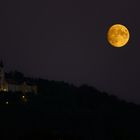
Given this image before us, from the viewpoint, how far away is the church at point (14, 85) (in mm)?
114375

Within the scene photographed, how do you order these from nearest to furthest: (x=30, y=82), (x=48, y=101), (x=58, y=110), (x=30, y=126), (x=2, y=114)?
(x=30, y=126) → (x=2, y=114) → (x=58, y=110) → (x=48, y=101) → (x=30, y=82)

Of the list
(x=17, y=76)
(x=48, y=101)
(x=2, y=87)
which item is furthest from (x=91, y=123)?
(x=17, y=76)

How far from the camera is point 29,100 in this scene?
100m

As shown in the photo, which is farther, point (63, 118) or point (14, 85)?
point (14, 85)

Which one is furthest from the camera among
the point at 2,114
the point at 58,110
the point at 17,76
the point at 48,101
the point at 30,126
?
→ the point at 17,76

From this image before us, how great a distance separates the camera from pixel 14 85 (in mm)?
118438

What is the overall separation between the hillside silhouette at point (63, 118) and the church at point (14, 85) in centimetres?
190

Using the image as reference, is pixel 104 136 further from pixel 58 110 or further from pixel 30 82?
pixel 30 82

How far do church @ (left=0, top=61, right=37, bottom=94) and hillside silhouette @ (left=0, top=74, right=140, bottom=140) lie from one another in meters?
1.90

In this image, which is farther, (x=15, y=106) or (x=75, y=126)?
(x=15, y=106)

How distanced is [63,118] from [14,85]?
31.6 m

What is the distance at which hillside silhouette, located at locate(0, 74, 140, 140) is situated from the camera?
68312 mm

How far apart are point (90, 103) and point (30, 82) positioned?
1120 cm

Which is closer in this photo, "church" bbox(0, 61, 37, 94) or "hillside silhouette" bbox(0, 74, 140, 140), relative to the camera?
"hillside silhouette" bbox(0, 74, 140, 140)
